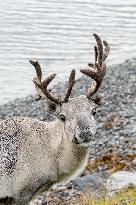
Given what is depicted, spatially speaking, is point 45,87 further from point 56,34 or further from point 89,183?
point 56,34

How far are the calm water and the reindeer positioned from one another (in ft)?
54.0

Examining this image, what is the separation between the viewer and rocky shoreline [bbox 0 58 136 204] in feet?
56.3

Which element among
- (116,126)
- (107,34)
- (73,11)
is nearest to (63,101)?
(116,126)

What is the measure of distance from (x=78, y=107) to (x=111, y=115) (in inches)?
415

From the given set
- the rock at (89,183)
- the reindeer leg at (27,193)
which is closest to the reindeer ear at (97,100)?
the reindeer leg at (27,193)

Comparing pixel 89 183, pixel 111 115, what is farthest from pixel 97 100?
pixel 111 115

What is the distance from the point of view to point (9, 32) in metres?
39.8

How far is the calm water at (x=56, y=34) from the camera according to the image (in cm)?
3203

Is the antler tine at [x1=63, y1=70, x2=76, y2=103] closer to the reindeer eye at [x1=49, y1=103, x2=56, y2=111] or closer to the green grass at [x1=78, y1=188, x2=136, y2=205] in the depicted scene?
the reindeer eye at [x1=49, y1=103, x2=56, y2=111]

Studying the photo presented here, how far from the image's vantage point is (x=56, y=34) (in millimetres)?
39531

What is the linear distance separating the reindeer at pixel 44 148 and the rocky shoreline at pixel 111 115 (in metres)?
4.11

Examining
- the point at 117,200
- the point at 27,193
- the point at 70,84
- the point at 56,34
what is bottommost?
the point at 56,34

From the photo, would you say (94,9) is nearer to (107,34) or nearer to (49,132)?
(107,34)

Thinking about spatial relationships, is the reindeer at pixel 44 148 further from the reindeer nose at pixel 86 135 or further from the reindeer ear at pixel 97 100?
the reindeer nose at pixel 86 135
